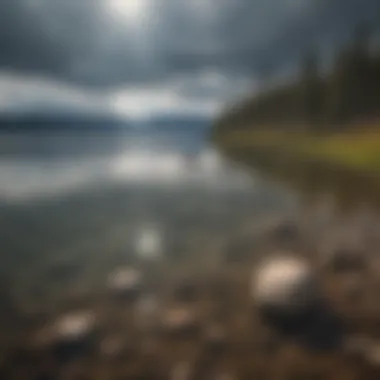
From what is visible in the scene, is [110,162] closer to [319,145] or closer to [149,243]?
[149,243]

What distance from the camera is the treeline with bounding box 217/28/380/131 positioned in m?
1.03

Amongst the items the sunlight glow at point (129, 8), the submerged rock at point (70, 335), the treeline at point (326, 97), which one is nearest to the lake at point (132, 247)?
the submerged rock at point (70, 335)

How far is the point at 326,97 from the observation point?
3.47 ft

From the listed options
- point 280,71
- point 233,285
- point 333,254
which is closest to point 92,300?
point 233,285

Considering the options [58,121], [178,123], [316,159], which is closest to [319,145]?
[316,159]

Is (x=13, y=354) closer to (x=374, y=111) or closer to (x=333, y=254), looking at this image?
(x=333, y=254)

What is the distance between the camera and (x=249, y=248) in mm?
992

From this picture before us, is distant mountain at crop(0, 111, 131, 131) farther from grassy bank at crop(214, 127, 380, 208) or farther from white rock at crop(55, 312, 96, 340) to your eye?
white rock at crop(55, 312, 96, 340)

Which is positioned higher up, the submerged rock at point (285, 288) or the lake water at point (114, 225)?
the lake water at point (114, 225)

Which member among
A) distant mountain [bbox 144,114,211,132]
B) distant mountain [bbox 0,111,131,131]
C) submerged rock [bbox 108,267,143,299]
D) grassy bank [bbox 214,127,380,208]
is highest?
distant mountain [bbox 0,111,131,131]

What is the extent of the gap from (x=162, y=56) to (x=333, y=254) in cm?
65

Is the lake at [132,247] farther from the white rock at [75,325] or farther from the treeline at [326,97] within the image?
the treeline at [326,97]

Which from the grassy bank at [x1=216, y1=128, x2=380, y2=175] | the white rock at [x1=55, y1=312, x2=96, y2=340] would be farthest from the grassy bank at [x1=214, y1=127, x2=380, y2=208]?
the white rock at [x1=55, y1=312, x2=96, y2=340]

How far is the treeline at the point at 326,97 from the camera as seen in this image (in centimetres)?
103
